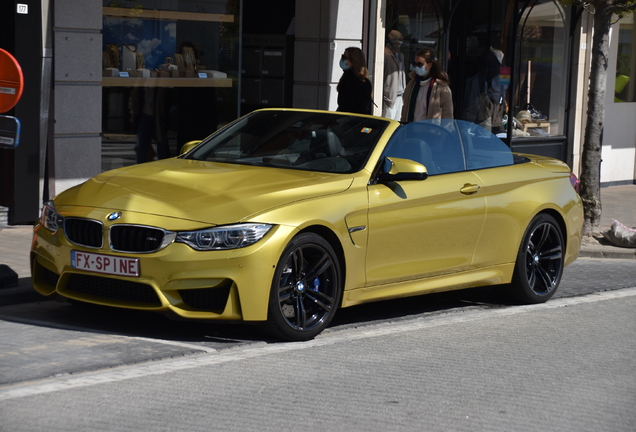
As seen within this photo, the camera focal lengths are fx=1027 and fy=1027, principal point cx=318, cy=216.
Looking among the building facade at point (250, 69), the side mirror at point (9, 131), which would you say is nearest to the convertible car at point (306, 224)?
the side mirror at point (9, 131)

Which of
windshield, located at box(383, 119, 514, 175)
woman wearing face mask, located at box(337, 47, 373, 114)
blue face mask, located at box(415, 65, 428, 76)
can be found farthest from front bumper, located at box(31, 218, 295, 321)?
blue face mask, located at box(415, 65, 428, 76)

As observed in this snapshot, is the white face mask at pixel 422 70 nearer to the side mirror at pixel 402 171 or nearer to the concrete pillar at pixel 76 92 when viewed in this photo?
the concrete pillar at pixel 76 92

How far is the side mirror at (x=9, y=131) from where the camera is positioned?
7148 mm

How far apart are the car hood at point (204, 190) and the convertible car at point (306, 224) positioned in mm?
13

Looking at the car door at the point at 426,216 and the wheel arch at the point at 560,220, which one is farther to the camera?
the wheel arch at the point at 560,220

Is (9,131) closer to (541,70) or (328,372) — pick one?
(328,372)

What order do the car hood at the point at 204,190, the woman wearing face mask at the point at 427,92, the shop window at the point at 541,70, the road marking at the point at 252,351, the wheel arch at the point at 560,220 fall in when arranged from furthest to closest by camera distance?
the shop window at the point at 541,70 → the woman wearing face mask at the point at 427,92 → the wheel arch at the point at 560,220 → the car hood at the point at 204,190 → the road marking at the point at 252,351

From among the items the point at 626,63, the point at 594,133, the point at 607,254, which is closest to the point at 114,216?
the point at 607,254

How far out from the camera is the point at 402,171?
6871 millimetres

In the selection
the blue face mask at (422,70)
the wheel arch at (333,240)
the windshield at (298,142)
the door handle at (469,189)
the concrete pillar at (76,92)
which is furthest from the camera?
the blue face mask at (422,70)

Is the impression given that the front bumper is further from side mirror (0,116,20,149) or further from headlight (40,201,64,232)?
side mirror (0,116,20,149)

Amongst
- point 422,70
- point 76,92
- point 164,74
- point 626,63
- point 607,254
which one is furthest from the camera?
point 626,63

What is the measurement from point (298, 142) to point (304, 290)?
1375 millimetres

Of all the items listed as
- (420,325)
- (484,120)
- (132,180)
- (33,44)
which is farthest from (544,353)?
(484,120)
